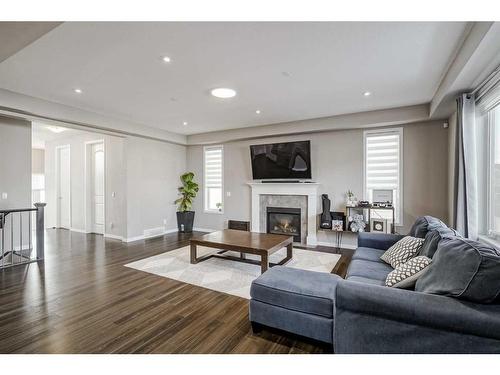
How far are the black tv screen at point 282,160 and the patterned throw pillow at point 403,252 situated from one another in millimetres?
2928

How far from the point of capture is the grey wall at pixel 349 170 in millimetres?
4574

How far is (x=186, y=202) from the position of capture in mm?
7082

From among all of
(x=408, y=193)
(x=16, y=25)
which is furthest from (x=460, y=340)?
(x=408, y=193)

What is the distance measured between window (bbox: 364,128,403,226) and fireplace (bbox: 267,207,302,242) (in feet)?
5.21

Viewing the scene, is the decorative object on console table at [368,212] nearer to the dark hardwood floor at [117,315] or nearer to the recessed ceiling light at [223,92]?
the dark hardwood floor at [117,315]

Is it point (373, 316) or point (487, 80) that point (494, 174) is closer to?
point (487, 80)

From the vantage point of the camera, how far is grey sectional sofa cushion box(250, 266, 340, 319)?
1937 mm

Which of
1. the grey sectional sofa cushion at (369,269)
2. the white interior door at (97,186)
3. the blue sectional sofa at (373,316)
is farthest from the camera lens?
the white interior door at (97,186)

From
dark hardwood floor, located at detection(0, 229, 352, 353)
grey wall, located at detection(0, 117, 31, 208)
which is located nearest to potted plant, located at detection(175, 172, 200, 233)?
dark hardwood floor, located at detection(0, 229, 352, 353)

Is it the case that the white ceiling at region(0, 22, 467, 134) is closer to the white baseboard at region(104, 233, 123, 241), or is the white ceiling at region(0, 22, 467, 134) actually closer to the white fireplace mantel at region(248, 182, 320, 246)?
the white fireplace mantel at region(248, 182, 320, 246)

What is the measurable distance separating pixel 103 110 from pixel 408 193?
6013mm

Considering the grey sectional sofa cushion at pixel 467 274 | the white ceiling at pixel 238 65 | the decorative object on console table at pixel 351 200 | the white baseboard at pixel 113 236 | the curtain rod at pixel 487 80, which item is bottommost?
the white baseboard at pixel 113 236

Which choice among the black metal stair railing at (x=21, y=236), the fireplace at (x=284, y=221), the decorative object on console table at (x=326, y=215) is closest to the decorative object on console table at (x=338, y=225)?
the decorative object on console table at (x=326, y=215)

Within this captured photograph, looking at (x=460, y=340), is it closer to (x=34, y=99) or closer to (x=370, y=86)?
(x=370, y=86)
